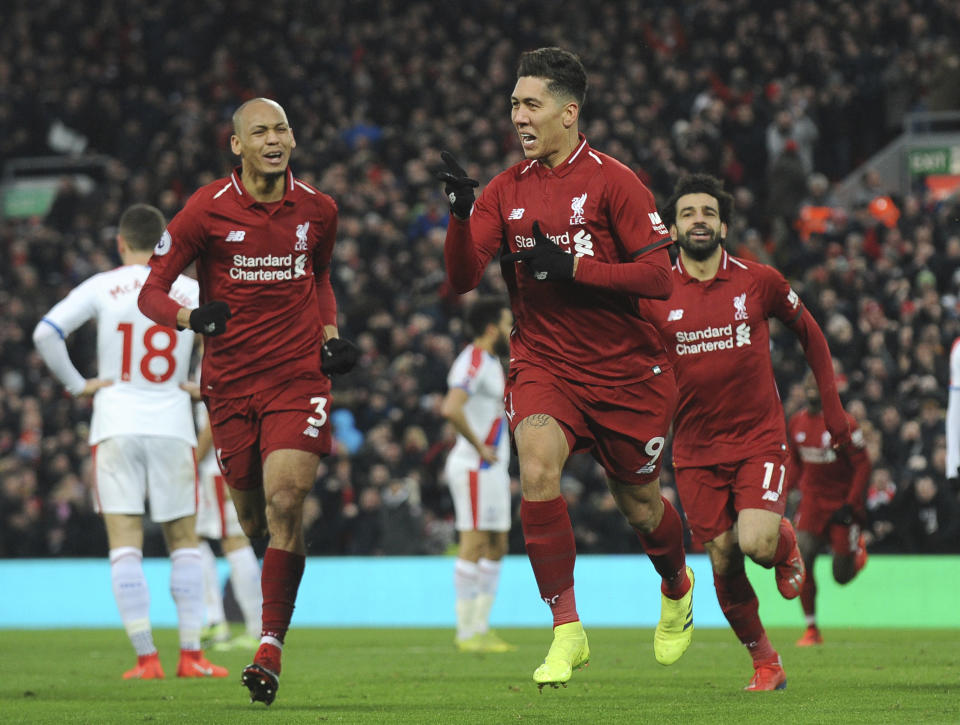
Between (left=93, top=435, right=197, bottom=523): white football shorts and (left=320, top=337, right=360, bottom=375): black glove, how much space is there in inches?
103

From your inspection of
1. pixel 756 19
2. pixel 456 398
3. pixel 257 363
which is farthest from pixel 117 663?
pixel 756 19

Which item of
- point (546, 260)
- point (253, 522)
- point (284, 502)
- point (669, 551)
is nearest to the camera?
point (546, 260)

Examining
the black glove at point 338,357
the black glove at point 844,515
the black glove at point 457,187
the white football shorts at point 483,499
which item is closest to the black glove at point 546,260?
the black glove at point 457,187

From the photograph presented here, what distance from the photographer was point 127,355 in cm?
994

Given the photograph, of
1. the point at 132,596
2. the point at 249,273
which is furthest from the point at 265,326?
the point at 132,596

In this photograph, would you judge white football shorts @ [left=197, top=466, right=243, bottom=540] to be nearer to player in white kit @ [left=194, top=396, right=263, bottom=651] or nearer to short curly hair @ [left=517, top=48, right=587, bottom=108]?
player in white kit @ [left=194, top=396, right=263, bottom=651]

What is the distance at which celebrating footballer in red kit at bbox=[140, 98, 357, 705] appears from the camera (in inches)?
297

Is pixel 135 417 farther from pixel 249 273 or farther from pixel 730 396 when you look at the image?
pixel 730 396

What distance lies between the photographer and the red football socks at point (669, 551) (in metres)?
7.76

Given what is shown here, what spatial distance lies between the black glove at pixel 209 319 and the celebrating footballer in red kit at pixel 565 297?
1.09m

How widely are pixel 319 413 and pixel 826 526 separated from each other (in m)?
7.19

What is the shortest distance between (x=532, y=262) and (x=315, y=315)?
1.73 m

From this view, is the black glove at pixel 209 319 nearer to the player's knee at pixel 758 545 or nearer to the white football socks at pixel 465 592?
the player's knee at pixel 758 545

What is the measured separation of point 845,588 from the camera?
55.2 ft
